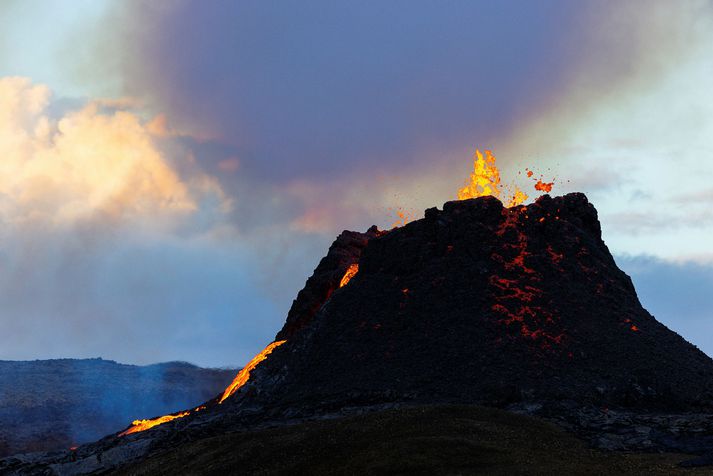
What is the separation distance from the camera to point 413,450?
38.2 m

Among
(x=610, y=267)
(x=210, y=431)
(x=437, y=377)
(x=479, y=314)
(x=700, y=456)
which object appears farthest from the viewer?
(x=610, y=267)

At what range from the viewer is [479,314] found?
64.1 metres

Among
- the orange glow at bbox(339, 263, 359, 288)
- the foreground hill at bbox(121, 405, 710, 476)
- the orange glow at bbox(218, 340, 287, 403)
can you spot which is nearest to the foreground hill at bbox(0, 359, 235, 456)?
the orange glow at bbox(218, 340, 287, 403)

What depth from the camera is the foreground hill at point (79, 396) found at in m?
104

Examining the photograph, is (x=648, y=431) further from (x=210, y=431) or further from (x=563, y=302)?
(x=210, y=431)

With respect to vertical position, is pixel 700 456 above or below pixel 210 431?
below

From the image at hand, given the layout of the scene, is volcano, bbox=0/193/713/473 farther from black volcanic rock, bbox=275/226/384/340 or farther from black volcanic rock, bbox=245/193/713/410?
black volcanic rock, bbox=275/226/384/340

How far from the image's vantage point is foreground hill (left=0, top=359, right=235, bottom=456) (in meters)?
104

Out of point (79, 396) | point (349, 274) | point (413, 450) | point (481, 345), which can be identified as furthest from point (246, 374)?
point (79, 396)

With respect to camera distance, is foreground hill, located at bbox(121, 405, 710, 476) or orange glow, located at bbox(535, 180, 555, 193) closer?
foreground hill, located at bbox(121, 405, 710, 476)

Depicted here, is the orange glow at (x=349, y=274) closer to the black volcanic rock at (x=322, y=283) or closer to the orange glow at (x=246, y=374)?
the black volcanic rock at (x=322, y=283)

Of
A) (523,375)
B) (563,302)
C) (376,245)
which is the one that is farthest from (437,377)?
(376,245)

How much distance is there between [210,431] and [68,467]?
11407 mm

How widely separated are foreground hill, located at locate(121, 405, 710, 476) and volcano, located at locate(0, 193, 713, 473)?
478 centimetres
